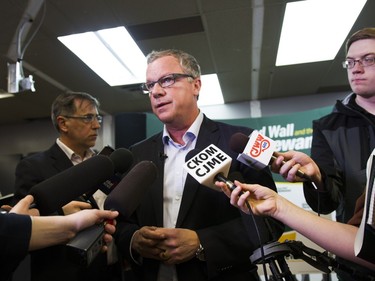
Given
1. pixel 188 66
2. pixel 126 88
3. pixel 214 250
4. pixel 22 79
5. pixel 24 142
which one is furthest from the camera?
pixel 24 142

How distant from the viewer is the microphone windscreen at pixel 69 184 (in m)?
0.89

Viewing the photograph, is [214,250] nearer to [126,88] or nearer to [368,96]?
[368,96]

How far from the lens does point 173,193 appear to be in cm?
135

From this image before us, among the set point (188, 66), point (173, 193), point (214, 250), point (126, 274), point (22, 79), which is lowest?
point (126, 274)

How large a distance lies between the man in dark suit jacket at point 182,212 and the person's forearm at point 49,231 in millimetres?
346

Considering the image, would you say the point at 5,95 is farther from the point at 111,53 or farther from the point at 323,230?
the point at 323,230

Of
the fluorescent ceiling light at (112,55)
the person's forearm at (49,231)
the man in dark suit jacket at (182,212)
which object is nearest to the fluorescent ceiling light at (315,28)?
the fluorescent ceiling light at (112,55)

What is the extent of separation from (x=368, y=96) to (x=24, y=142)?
755 cm

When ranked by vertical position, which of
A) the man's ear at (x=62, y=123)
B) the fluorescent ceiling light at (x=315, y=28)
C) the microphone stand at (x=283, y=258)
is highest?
the fluorescent ceiling light at (x=315, y=28)

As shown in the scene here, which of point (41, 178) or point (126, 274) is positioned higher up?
point (41, 178)

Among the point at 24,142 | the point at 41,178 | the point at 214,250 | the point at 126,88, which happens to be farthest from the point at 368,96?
the point at 24,142

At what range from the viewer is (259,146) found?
1.08 meters

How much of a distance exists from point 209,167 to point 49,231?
46cm

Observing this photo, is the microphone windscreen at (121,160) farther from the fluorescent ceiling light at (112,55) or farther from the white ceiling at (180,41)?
the fluorescent ceiling light at (112,55)
